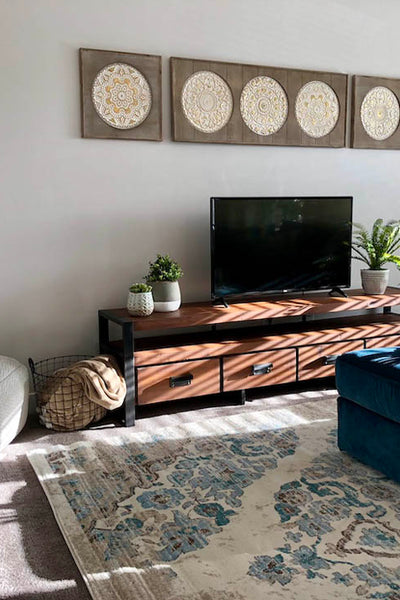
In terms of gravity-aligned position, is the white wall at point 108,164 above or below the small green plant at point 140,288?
Answer: above

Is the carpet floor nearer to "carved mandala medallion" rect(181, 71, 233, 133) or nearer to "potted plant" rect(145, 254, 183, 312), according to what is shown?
"potted plant" rect(145, 254, 183, 312)

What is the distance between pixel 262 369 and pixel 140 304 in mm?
820

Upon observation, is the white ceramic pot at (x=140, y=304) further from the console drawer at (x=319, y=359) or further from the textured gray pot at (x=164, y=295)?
the console drawer at (x=319, y=359)

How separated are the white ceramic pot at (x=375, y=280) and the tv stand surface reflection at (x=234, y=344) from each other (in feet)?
0.23

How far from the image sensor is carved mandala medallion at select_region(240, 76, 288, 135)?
4.04m

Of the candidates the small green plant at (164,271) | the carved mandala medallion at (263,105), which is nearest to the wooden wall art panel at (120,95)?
the carved mandala medallion at (263,105)

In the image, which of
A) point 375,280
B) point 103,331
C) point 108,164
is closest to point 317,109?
→ point 375,280

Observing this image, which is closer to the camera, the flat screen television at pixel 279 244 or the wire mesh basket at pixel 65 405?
the wire mesh basket at pixel 65 405

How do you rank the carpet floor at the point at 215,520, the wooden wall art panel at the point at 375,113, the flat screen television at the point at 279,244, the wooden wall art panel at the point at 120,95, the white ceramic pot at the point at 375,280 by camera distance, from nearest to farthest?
the carpet floor at the point at 215,520 < the wooden wall art panel at the point at 120,95 < the flat screen television at the point at 279,244 < the white ceramic pot at the point at 375,280 < the wooden wall art panel at the point at 375,113

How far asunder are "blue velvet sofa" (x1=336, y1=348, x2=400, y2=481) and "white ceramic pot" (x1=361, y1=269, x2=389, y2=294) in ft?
4.13

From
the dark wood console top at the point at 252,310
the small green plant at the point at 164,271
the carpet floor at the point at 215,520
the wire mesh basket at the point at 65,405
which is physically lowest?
the carpet floor at the point at 215,520

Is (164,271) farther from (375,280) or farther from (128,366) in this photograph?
(375,280)

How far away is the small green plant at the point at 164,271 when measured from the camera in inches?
143

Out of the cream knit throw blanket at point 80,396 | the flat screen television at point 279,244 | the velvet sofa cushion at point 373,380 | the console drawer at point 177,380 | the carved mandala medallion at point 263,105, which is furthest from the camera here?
the carved mandala medallion at point 263,105
